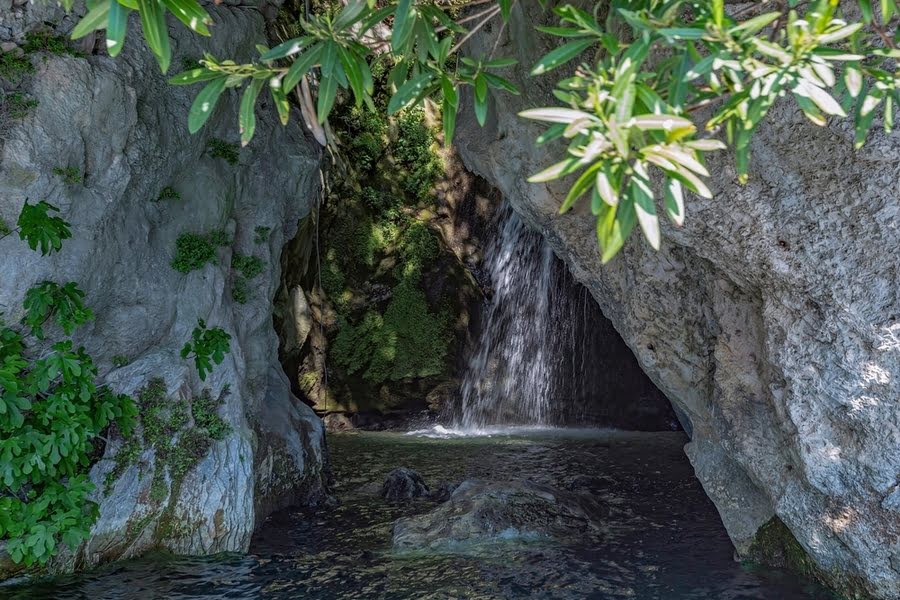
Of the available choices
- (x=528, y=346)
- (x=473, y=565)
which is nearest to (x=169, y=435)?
(x=473, y=565)

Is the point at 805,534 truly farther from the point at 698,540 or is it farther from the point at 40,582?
the point at 40,582

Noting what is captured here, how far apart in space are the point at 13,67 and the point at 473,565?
225 inches

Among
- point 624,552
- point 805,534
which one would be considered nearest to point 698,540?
point 624,552

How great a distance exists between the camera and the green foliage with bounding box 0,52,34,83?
6.39 meters

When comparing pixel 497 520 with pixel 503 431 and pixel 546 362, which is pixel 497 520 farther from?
pixel 546 362

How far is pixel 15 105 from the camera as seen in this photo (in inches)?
249

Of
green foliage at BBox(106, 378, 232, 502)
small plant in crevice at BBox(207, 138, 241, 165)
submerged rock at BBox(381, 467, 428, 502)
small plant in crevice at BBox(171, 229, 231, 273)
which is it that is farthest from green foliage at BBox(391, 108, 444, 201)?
green foliage at BBox(106, 378, 232, 502)

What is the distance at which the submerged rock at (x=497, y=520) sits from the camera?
7.02 m

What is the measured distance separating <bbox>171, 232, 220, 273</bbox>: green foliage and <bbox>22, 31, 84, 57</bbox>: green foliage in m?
1.95

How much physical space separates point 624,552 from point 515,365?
7947mm

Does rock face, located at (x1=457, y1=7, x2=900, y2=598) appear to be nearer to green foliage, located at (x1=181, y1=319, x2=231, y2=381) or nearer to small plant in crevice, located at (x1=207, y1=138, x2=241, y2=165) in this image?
green foliage, located at (x1=181, y1=319, x2=231, y2=381)

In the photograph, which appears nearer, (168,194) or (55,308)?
(55,308)

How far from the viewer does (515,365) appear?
14594mm

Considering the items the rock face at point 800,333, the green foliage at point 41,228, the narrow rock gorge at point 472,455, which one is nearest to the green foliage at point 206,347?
the narrow rock gorge at point 472,455
